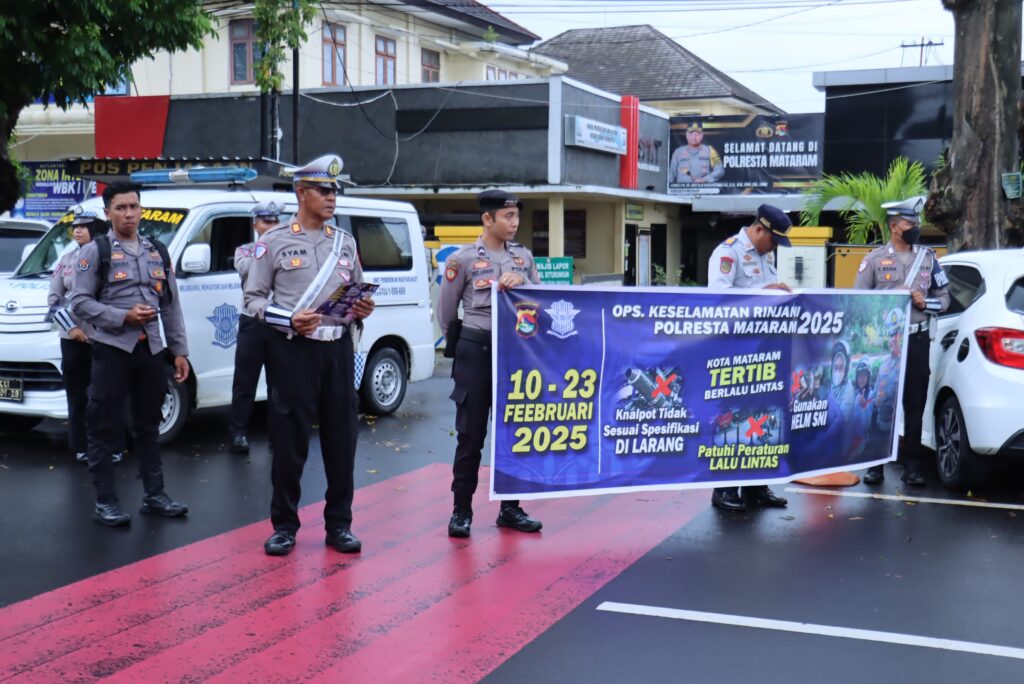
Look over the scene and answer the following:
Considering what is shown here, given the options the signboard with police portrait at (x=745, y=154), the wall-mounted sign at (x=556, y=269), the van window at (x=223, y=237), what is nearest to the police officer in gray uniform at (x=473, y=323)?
the van window at (x=223, y=237)

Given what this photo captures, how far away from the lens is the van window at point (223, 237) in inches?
410

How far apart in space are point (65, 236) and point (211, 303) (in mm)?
1543

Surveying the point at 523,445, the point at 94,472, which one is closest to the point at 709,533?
the point at 523,445

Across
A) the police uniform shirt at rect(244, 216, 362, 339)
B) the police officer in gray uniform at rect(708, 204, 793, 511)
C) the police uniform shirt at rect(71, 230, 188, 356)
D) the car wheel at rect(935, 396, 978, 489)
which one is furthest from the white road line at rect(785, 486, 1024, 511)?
the police uniform shirt at rect(71, 230, 188, 356)

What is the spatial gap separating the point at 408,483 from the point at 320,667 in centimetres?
392

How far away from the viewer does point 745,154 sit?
105 ft

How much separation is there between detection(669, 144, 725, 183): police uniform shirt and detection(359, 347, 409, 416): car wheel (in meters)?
22.5

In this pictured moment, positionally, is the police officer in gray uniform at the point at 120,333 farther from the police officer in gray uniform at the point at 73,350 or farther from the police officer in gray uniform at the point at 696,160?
the police officer in gray uniform at the point at 696,160

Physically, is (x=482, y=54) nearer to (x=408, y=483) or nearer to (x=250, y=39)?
(x=250, y=39)

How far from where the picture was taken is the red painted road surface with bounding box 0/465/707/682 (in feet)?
16.2

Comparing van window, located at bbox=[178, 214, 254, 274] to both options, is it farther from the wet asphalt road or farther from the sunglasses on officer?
the sunglasses on officer

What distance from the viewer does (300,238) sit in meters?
6.54

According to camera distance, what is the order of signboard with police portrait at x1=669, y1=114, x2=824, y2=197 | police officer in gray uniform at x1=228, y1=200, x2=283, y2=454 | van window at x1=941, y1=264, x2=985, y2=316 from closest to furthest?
van window at x1=941, y1=264, x2=985, y2=316, police officer in gray uniform at x1=228, y1=200, x2=283, y2=454, signboard with police portrait at x1=669, y1=114, x2=824, y2=197

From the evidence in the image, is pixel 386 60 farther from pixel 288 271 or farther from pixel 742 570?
pixel 742 570
